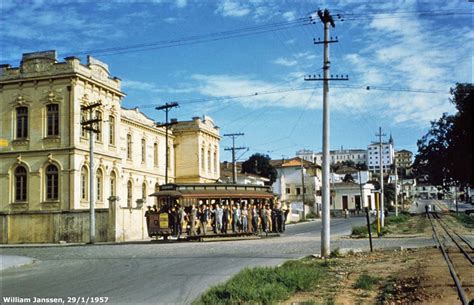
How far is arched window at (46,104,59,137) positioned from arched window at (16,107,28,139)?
1698 millimetres

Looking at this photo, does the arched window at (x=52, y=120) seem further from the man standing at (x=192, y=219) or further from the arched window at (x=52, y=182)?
the man standing at (x=192, y=219)

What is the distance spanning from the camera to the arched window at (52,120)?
38.2 meters

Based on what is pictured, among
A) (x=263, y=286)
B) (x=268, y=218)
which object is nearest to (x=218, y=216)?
(x=268, y=218)

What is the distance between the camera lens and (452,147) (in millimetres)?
50562

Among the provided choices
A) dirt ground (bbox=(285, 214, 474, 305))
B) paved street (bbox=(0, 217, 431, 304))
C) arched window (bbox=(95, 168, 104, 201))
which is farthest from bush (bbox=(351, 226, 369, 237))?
arched window (bbox=(95, 168, 104, 201))

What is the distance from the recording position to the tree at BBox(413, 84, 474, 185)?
1566 inches

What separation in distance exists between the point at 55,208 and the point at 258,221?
45.0 feet

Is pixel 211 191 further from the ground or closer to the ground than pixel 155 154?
closer to the ground

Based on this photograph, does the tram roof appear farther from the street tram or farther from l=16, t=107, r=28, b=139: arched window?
l=16, t=107, r=28, b=139: arched window

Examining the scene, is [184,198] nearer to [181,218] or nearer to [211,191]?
[181,218]

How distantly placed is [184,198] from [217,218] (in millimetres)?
2101

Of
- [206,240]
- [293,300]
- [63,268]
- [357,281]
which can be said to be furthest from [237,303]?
[206,240]

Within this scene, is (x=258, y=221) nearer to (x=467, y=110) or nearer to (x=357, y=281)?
(x=467, y=110)

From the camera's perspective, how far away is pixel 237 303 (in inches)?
350
